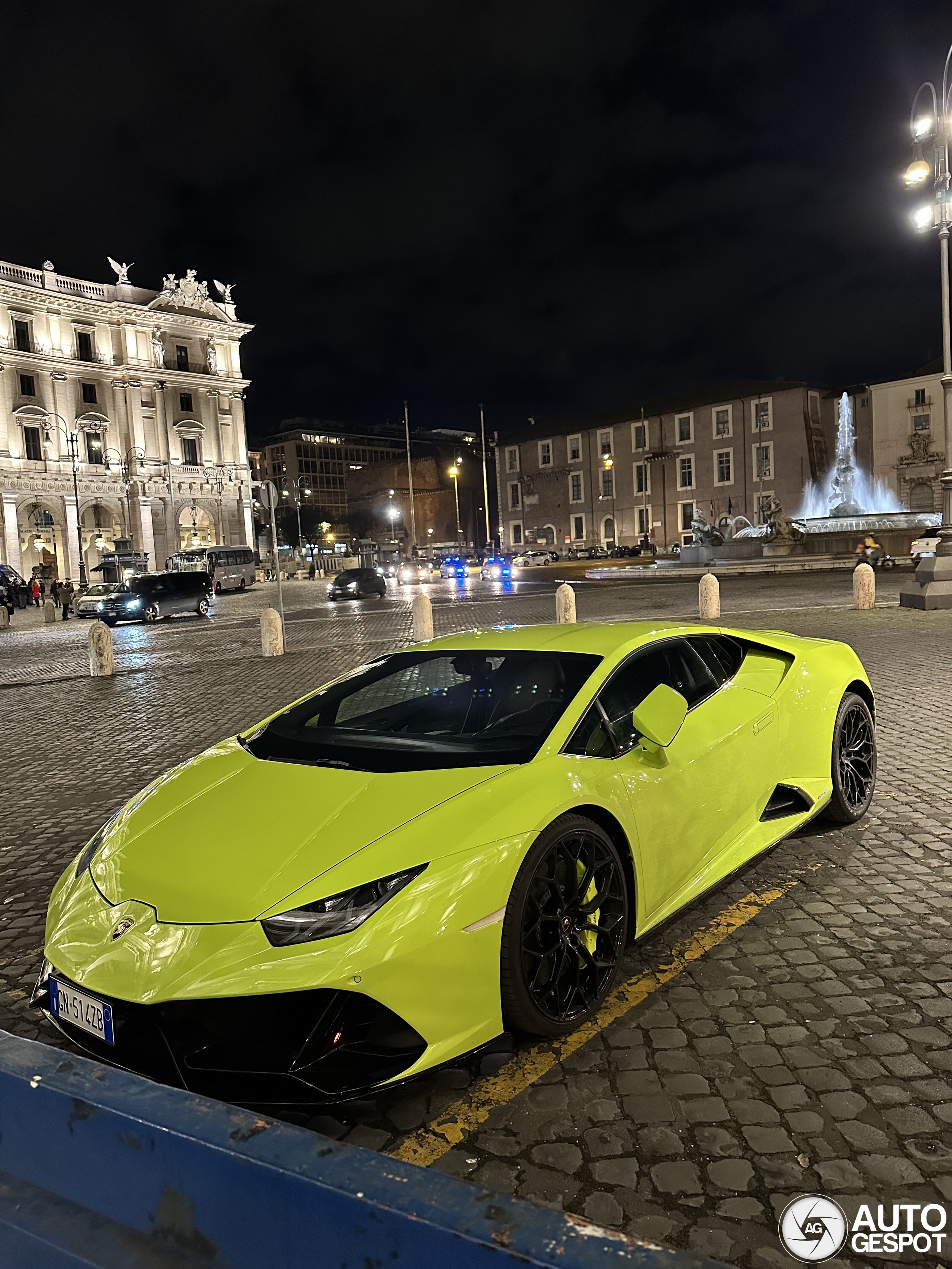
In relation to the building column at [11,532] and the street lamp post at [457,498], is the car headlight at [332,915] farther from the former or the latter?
the street lamp post at [457,498]

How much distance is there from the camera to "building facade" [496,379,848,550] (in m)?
62.6

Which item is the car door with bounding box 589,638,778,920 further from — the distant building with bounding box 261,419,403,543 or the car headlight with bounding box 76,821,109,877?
the distant building with bounding box 261,419,403,543

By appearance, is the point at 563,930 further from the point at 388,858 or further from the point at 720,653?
the point at 720,653

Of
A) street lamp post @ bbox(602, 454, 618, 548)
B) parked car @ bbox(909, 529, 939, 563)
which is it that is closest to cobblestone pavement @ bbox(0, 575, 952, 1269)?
parked car @ bbox(909, 529, 939, 563)

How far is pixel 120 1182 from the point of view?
1695 millimetres

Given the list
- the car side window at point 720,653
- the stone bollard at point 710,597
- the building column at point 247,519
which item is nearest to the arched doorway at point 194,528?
the building column at point 247,519

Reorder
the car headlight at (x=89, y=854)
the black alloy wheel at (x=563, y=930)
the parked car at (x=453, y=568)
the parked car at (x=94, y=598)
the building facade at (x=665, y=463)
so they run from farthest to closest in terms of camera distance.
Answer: the building facade at (x=665, y=463), the parked car at (x=453, y=568), the parked car at (x=94, y=598), the car headlight at (x=89, y=854), the black alloy wheel at (x=563, y=930)

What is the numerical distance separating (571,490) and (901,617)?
63.1 m

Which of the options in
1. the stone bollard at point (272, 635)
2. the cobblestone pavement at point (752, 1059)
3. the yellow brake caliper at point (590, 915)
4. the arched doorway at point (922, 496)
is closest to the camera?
the cobblestone pavement at point (752, 1059)

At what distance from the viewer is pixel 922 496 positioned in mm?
60812

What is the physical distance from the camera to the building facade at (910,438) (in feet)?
195

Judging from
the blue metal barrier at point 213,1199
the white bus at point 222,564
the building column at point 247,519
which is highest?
the building column at point 247,519

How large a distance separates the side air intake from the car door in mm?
79

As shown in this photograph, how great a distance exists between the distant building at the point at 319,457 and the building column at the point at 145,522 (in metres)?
53.8
